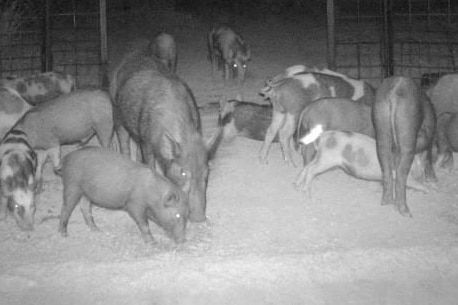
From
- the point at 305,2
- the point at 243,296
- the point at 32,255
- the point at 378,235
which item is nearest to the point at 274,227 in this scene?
the point at 378,235

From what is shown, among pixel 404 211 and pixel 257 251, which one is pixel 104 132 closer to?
pixel 257 251

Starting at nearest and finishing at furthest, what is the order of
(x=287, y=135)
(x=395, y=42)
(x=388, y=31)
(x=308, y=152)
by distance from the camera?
(x=308, y=152) < (x=287, y=135) < (x=388, y=31) < (x=395, y=42)

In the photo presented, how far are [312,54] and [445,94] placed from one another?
7.87 m

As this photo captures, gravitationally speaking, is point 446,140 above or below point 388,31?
below

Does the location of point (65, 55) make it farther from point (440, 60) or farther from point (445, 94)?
point (445, 94)

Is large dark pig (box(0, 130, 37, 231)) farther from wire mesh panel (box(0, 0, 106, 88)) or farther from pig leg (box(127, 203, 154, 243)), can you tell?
wire mesh panel (box(0, 0, 106, 88))

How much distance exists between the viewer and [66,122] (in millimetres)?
8656

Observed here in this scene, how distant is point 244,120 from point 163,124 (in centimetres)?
257

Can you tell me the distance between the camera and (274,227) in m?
7.18

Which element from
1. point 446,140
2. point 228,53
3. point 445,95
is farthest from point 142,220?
point 228,53

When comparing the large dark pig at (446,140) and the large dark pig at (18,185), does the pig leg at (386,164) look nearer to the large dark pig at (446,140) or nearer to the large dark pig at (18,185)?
the large dark pig at (446,140)

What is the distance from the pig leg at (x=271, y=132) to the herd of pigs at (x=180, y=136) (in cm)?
1

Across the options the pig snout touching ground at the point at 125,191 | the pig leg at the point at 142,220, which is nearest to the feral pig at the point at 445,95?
the pig snout touching ground at the point at 125,191

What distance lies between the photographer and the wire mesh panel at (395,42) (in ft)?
38.1
